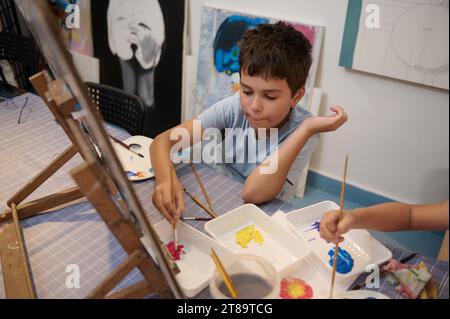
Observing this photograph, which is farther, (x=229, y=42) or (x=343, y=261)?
(x=229, y=42)

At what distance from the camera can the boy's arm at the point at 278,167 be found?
115 cm

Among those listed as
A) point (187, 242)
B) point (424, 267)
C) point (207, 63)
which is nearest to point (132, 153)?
point (187, 242)

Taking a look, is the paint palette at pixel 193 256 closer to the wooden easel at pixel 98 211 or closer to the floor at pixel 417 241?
the wooden easel at pixel 98 211

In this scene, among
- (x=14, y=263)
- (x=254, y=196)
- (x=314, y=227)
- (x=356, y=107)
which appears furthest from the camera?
(x=356, y=107)

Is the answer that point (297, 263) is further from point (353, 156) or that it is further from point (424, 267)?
point (353, 156)

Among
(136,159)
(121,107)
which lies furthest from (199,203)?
(121,107)

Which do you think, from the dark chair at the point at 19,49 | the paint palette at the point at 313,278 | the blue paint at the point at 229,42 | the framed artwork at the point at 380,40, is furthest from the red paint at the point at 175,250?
the dark chair at the point at 19,49

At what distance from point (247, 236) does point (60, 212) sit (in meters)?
0.55

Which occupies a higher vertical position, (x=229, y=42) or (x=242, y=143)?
(x=229, y=42)

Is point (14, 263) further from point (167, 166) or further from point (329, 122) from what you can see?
point (329, 122)

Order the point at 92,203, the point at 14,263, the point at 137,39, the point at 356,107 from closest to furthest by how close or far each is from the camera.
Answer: the point at 92,203 → the point at 14,263 → the point at 356,107 → the point at 137,39

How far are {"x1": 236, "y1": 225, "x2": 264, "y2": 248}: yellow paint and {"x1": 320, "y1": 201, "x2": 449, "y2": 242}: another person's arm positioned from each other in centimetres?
20

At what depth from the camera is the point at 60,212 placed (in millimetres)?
1129
